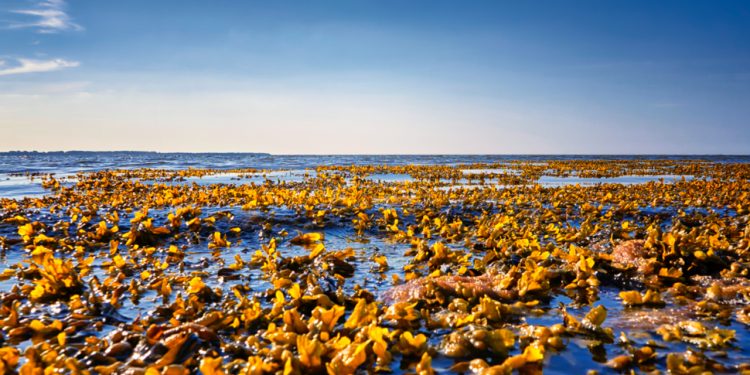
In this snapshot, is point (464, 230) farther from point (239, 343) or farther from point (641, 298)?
point (239, 343)

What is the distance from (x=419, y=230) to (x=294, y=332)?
4.49 meters

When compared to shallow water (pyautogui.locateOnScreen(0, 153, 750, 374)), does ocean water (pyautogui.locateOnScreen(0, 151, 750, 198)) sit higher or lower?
lower

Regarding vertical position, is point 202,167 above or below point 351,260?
below

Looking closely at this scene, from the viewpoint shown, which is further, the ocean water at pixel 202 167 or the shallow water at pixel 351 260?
the ocean water at pixel 202 167

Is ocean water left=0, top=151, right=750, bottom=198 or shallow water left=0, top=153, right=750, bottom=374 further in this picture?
ocean water left=0, top=151, right=750, bottom=198

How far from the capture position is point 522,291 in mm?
3570

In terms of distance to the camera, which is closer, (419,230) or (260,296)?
(260,296)

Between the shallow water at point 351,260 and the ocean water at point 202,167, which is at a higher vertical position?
the shallow water at point 351,260

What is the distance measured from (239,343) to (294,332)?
0.34 m

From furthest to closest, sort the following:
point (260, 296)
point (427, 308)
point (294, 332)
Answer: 1. point (260, 296)
2. point (427, 308)
3. point (294, 332)

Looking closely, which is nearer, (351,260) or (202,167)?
(351,260)

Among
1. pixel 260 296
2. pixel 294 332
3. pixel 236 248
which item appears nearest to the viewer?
pixel 294 332

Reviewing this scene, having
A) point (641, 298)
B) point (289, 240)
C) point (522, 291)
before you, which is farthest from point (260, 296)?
point (641, 298)

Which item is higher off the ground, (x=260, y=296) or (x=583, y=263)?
(x=583, y=263)
